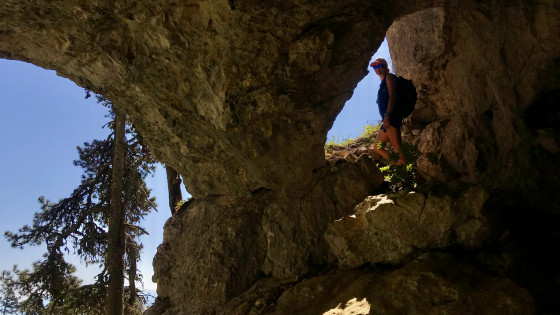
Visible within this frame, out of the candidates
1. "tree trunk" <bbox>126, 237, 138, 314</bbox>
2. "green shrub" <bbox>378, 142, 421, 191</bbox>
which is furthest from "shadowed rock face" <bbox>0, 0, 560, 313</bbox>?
"tree trunk" <bbox>126, 237, 138, 314</bbox>

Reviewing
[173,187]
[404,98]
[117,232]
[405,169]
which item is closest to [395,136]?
[404,98]

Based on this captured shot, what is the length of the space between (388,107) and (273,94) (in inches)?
98.8

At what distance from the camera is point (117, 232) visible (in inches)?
359

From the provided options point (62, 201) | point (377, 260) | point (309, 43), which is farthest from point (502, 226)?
point (62, 201)

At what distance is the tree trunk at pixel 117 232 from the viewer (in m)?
8.57

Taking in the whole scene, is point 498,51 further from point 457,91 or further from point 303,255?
point 303,255

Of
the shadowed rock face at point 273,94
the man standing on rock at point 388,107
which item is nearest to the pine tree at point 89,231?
the shadowed rock face at point 273,94

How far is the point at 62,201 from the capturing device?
391 inches

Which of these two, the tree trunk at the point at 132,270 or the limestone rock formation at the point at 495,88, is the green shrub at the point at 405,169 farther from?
the tree trunk at the point at 132,270

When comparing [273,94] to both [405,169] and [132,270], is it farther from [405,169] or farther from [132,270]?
[132,270]

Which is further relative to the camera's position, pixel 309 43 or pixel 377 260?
pixel 309 43

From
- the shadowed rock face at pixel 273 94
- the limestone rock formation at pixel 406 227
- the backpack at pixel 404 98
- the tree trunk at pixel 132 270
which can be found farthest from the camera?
the tree trunk at pixel 132 270

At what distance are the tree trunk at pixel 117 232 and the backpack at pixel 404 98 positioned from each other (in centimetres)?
758

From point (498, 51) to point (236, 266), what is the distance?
218 inches
